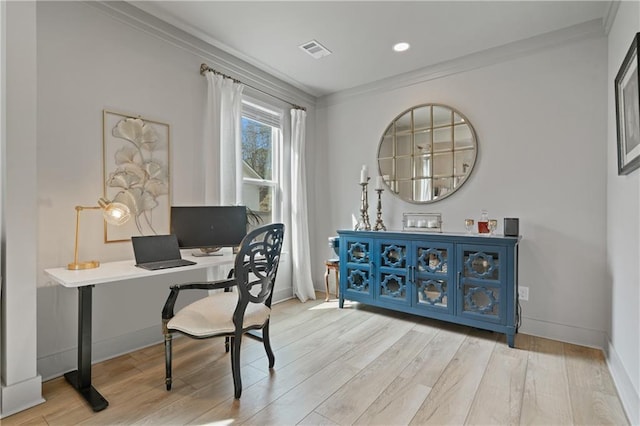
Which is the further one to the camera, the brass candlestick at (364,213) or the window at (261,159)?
the brass candlestick at (364,213)

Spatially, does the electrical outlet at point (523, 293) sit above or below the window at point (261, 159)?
below

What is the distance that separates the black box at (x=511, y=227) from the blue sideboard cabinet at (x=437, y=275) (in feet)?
0.45

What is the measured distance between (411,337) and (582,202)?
69.1 inches

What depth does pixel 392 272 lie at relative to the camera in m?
3.12

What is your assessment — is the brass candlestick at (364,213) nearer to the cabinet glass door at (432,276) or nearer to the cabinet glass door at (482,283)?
the cabinet glass door at (432,276)

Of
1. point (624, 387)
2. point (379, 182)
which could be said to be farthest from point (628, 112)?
point (379, 182)

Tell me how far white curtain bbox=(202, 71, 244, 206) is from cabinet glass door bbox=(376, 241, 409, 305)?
1.52m

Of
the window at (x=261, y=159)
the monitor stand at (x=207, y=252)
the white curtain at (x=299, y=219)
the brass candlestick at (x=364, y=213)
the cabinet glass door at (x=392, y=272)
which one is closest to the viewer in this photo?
the monitor stand at (x=207, y=252)

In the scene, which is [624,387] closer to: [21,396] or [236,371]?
[236,371]

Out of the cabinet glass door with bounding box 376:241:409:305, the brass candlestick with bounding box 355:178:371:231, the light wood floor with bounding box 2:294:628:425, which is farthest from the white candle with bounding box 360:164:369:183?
the light wood floor with bounding box 2:294:628:425

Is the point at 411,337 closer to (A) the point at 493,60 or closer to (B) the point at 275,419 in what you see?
(B) the point at 275,419

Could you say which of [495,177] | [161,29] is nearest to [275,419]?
[495,177]

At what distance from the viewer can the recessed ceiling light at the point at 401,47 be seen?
289cm

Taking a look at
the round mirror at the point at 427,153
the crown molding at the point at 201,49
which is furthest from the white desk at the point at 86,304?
the round mirror at the point at 427,153
